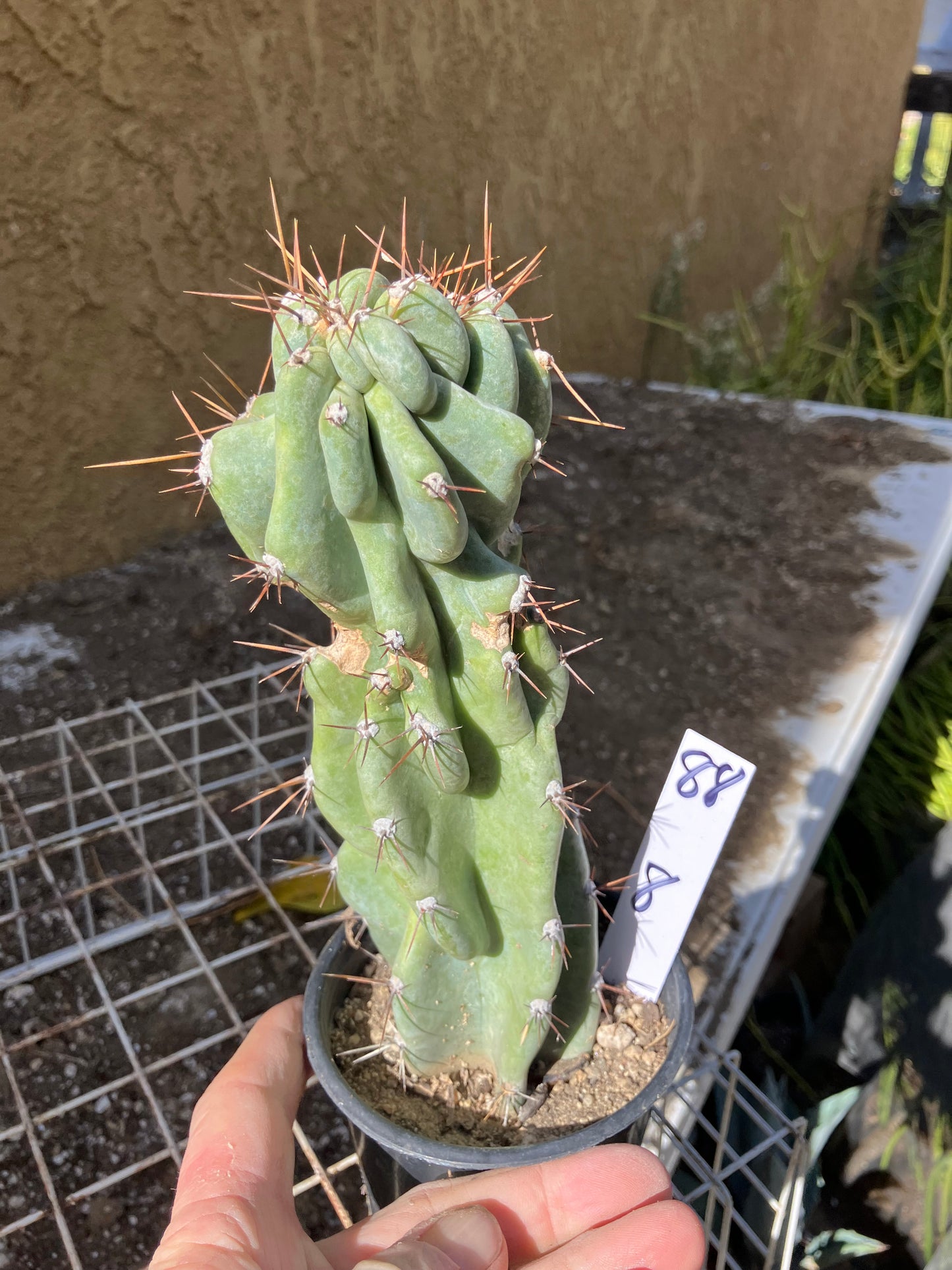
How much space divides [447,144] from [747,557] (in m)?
1.22

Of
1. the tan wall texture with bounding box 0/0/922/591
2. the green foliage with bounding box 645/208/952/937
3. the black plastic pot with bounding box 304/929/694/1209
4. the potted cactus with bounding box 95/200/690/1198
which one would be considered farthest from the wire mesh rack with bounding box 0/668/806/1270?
the green foliage with bounding box 645/208/952/937

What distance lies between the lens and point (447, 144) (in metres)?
2.31

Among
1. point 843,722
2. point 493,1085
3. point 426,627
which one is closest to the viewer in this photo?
point 426,627

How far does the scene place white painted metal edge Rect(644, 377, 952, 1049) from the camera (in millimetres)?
1164

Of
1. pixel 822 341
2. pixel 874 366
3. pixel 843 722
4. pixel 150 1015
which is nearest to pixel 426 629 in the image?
pixel 150 1015

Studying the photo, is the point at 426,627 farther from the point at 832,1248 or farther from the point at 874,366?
the point at 874,366

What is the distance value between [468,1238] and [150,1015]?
688 millimetres

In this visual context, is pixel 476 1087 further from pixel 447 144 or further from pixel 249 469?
pixel 447 144

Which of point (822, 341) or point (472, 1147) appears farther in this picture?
point (822, 341)

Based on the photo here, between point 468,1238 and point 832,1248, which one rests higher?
point 468,1238

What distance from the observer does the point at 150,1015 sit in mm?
1166

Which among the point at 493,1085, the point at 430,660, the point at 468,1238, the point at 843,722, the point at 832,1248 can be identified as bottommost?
the point at 832,1248

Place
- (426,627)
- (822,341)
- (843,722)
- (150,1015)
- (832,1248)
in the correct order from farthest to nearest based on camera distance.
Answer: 1. (822,341)
2. (843,722)
3. (150,1015)
4. (832,1248)
5. (426,627)

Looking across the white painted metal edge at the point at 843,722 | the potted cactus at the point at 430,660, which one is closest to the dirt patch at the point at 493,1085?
the potted cactus at the point at 430,660
